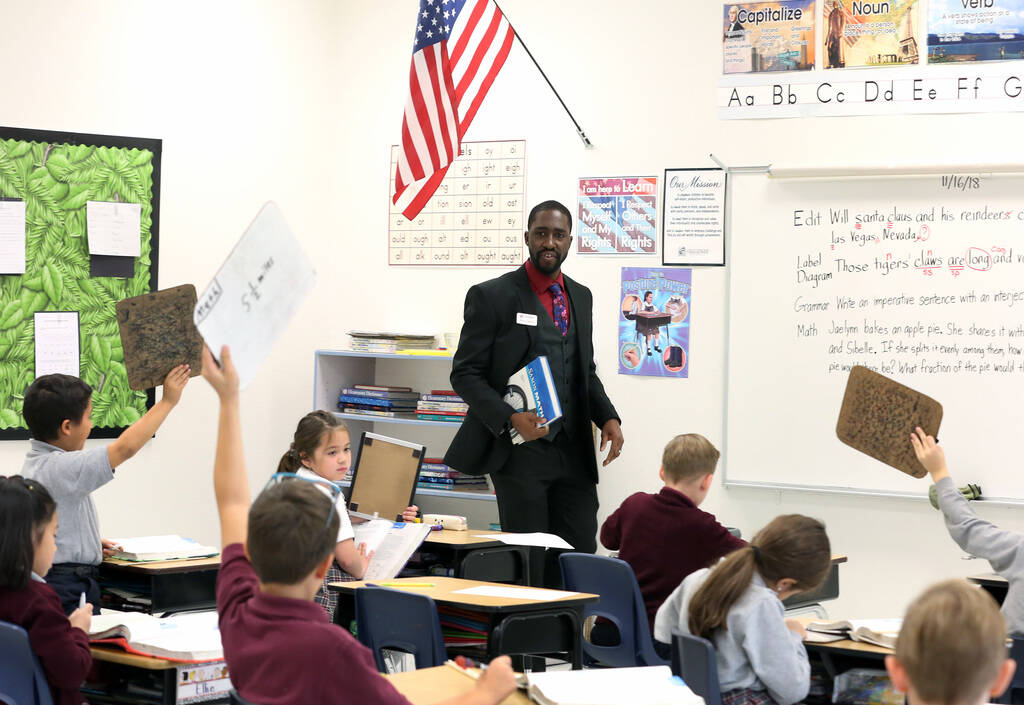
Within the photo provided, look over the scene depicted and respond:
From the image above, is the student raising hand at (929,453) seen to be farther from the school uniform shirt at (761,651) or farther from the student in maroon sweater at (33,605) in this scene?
the student in maroon sweater at (33,605)

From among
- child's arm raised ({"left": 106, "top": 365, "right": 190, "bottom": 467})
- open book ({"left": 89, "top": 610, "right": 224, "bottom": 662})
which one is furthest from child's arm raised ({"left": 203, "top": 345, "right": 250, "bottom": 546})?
open book ({"left": 89, "top": 610, "right": 224, "bottom": 662})

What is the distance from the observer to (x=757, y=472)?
5.63 metres

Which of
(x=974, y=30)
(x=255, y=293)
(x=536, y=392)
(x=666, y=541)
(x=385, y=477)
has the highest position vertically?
(x=974, y=30)

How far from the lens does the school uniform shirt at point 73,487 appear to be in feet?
11.2

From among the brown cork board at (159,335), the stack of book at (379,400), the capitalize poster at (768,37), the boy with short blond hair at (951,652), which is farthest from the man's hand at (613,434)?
the boy with short blond hair at (951,652)

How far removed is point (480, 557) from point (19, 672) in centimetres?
191

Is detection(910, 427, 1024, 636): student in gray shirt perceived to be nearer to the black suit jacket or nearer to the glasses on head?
the black suit jacket

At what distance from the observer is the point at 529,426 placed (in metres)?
4.59

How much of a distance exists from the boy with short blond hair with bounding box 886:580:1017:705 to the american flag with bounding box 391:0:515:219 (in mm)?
4009

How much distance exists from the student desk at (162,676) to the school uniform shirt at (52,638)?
10cm

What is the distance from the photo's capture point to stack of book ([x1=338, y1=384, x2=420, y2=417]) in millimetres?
6379

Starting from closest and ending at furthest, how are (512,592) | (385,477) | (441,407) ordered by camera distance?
(512,592), (385,477), (441,407)

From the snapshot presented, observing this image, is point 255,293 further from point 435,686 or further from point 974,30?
point 974,30

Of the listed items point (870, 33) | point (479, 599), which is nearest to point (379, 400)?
point (870, 33)
